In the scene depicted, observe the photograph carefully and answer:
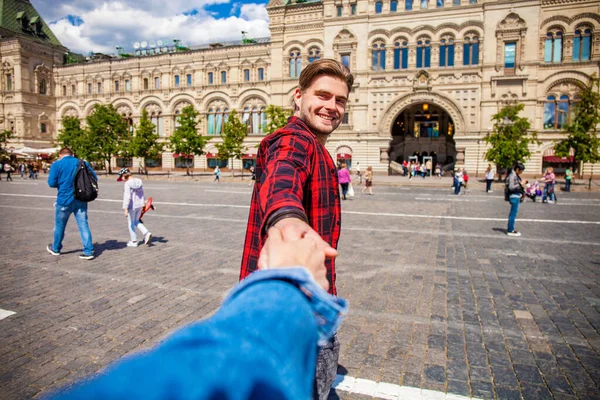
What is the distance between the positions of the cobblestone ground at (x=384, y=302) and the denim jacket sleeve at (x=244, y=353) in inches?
105

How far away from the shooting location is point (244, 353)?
62cm

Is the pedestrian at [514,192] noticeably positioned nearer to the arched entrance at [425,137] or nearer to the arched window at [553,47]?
the arched window at [553,47]

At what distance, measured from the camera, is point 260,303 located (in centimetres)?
69

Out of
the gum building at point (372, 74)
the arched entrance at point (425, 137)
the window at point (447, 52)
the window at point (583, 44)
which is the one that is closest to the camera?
the window at point (583, 44)

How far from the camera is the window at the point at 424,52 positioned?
3644cm

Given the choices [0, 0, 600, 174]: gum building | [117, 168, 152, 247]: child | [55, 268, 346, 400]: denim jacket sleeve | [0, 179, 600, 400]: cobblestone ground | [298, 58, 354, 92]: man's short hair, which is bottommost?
[0, 179, 600, 400]: cobblestone ground

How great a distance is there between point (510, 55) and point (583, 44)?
5.99m

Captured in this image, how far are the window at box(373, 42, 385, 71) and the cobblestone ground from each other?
104 feet

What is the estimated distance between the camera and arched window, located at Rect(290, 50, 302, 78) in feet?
133

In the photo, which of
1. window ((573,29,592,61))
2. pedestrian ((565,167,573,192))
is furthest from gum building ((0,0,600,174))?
pedestrian ((565,167,573,192))

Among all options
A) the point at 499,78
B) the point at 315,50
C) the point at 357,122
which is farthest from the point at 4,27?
the point at 499,78

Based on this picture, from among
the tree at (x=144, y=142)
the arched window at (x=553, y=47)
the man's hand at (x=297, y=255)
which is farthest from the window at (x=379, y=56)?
the man's hand at (x=297, y=255)

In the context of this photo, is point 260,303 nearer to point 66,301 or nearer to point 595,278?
point 66,301

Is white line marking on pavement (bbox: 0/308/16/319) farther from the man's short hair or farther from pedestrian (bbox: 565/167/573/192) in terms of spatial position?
pedestrian (bbox: 565/167/573/192)
